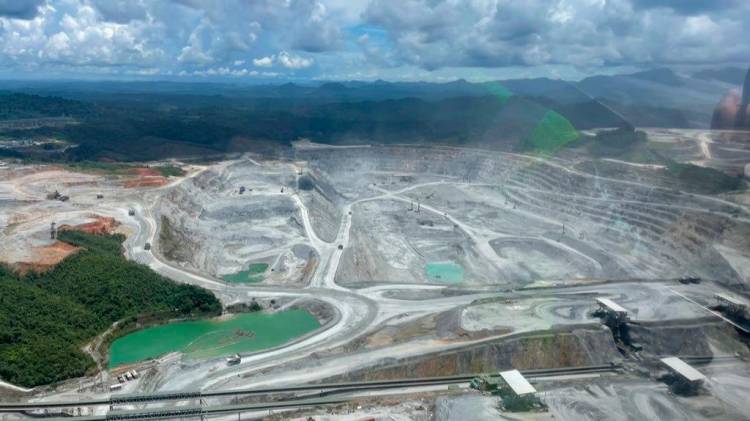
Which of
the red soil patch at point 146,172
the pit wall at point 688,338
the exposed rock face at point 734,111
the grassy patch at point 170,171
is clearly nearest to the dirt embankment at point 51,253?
the red soil patch at point 146,172

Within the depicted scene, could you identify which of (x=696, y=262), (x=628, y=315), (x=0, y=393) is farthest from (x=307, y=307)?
(x=696, y=262)

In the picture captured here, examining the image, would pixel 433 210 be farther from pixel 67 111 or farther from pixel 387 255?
pixel 67 111

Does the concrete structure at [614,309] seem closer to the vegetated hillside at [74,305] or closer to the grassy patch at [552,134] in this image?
the vegetated hillside at [74,305]

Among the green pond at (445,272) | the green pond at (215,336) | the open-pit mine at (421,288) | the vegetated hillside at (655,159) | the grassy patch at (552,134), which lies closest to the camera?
the open-pit mine at (421,288)

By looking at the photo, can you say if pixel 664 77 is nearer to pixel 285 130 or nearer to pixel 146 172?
pixel 146 172

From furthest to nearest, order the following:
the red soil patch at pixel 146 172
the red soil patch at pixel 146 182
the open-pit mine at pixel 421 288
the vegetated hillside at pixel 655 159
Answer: the red soil patch at pixel 146 172, the red soil patch at pixel 146 182, the vegetated hillside at pixel 655 159, the open-pit mine at pixel 421 288

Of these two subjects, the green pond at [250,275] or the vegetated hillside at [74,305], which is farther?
the green pond at [250,275]
